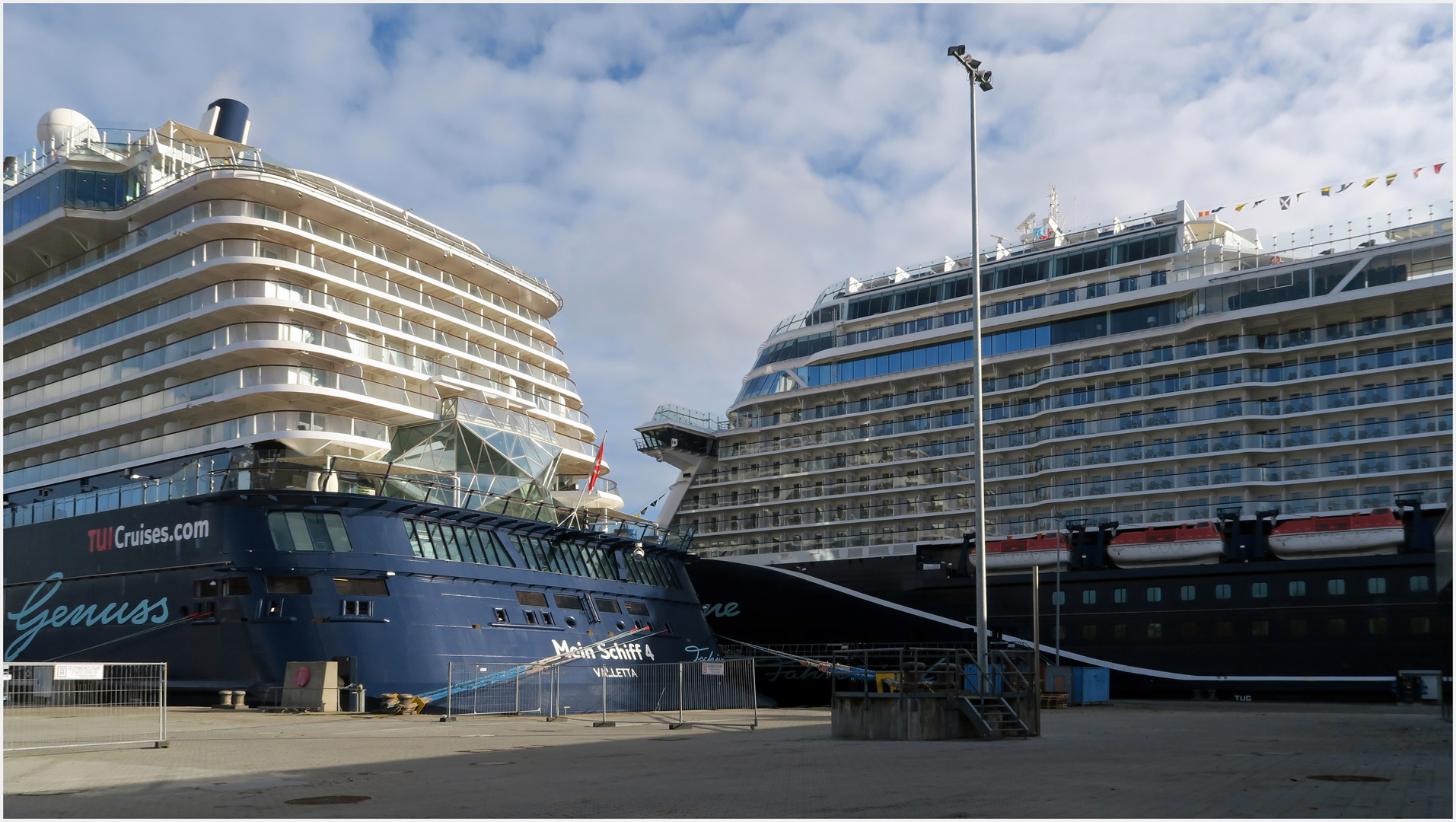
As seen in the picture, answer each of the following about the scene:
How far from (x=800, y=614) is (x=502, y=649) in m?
17.3

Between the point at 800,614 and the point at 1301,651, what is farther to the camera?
→ the point at 800,614

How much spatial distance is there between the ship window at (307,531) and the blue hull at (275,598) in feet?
0.28

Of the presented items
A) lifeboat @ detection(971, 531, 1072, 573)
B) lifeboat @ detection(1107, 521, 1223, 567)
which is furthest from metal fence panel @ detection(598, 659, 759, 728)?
lifeboat @ detection(1107, 521, 1223, 567)

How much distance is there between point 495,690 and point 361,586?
3.81 m

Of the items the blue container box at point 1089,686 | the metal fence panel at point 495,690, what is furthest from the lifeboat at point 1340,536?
the metal fence panel at point 495,690

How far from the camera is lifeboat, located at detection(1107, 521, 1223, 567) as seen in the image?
117 ft

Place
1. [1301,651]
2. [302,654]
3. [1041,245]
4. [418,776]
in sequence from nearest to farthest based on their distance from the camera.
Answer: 1. [418,776]
2. [302,654]
3. [1301,651]
4. [1041,245]

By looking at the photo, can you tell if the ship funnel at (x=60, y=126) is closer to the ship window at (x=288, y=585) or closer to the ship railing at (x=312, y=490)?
the ship railing at (x=312, y=490)

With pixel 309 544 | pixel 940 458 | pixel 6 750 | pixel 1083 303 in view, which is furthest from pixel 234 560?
pixel 1083 303

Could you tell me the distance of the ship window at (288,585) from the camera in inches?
975

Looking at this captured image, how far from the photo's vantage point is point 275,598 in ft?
80.9

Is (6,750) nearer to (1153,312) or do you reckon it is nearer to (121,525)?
(121,525)

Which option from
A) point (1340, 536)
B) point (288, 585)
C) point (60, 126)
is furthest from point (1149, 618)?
point (60, 126)

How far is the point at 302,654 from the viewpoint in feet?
80.5
